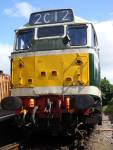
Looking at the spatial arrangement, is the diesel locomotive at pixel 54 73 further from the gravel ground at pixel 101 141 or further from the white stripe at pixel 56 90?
the gravel ground at pixel 101 141

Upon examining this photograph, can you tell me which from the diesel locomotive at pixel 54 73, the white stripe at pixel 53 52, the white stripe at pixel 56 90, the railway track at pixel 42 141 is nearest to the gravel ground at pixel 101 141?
the railway track at pixel 42 141

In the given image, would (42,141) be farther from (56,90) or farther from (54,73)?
(54,73)

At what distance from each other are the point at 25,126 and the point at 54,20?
301 cm

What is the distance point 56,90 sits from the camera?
1077 centimetres

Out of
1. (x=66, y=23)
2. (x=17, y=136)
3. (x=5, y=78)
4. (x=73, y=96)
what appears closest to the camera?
(x=73, y=96)

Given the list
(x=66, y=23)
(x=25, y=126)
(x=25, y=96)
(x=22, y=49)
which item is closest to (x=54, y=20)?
(x=66, y=23)

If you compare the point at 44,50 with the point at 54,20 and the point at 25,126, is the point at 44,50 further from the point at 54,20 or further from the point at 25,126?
the point at 25,126

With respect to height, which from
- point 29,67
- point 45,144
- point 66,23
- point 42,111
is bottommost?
point 45,144

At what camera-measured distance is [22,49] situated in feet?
37.4

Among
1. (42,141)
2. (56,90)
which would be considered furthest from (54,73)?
(42,141)

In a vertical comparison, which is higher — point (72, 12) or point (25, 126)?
point (72, 12)

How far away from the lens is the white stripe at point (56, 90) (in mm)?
10552

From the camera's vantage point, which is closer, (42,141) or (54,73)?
(54,73)

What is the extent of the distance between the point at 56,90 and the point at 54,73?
0.46 metres
